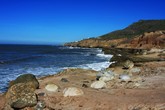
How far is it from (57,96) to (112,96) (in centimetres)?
281

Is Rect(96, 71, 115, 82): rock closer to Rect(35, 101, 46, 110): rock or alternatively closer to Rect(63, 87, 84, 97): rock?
Rect(63, 87, 84, 97): rock

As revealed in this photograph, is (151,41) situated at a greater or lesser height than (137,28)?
lesser

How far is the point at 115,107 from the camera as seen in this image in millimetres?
11805

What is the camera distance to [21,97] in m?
12.8

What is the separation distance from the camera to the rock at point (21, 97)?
12.7 metres

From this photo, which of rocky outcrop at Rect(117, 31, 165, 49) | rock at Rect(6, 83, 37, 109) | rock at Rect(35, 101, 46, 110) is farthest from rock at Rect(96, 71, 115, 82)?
rocky outcrop at Rect(117, 31, 165, 49)

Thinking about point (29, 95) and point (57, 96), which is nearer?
point (29, 95)

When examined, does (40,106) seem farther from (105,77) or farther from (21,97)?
(105,77)

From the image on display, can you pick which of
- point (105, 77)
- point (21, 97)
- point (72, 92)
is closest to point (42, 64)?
point (105, 77)

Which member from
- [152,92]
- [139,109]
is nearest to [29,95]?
[139,109]

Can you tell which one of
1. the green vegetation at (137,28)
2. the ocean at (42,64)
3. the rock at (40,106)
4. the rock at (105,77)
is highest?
the green vegetation at (137,28)

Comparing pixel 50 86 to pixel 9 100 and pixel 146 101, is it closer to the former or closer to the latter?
pixel 9 100

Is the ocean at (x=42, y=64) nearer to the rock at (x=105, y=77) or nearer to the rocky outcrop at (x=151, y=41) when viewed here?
the rock at (x=105, y=77)

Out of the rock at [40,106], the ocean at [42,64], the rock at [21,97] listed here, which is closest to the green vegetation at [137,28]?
the ocean at [42,64]
